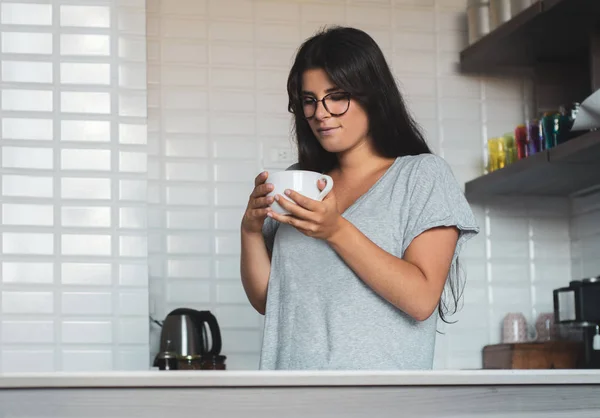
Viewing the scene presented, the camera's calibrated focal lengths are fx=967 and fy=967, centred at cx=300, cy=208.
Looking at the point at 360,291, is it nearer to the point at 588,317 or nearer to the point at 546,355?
the point at 588,317

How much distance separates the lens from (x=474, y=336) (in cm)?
314

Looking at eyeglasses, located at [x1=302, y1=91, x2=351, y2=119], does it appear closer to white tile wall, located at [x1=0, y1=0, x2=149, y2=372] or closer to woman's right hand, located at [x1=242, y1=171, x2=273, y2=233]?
woman's right hand, located at [x1=242, y1=171, x2=273, y2=233]

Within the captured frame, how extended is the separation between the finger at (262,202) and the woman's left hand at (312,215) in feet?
0.07

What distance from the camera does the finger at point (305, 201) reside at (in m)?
1.26

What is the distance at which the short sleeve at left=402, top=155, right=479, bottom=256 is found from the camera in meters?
1.37

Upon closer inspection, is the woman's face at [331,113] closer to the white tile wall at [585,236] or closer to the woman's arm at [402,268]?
the woman's arm at [402,268]

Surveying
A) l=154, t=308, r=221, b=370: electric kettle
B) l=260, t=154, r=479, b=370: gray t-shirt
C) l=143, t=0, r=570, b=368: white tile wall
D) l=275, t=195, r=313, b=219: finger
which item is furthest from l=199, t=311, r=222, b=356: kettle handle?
l=275, t=195, r=313, b=219: finger

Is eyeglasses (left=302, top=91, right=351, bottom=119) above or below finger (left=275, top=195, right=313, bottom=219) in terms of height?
above

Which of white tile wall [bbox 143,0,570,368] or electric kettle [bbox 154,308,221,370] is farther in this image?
white tile wall [bbox 143,0,570,368]

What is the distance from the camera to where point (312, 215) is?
1.26m

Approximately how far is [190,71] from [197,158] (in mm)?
275


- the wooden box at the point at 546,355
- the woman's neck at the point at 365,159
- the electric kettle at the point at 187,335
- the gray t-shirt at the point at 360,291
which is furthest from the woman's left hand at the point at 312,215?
the wooden box at the point at 546,355

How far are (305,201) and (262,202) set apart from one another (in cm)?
8

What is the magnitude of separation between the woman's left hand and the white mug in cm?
2
